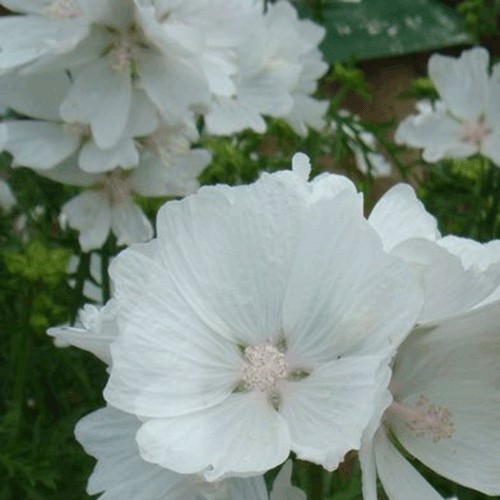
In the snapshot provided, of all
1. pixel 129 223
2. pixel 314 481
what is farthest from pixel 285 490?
pixel 129 223

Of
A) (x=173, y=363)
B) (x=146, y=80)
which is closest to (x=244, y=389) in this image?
(x=173, y=363)

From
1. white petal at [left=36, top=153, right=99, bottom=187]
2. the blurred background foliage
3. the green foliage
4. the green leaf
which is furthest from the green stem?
the green leaf

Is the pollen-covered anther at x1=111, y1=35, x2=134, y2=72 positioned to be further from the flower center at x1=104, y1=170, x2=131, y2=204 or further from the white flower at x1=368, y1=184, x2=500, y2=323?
the white flower at x1=368, y1=184, x2=500, y2=323

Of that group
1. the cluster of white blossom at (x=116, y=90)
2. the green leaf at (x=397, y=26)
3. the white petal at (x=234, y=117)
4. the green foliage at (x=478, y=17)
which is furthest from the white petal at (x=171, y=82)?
the green leaf at (x=397, y=26)

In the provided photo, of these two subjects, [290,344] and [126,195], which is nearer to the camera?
[290,344]

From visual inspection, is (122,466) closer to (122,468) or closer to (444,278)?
(122,468)

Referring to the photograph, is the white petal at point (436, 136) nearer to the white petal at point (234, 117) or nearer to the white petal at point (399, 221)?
the white petal at point (234, 117)

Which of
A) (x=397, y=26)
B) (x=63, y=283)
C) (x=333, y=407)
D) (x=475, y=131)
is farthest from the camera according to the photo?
(x=397, y=26)

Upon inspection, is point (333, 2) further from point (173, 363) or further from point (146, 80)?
point (173, 363)
